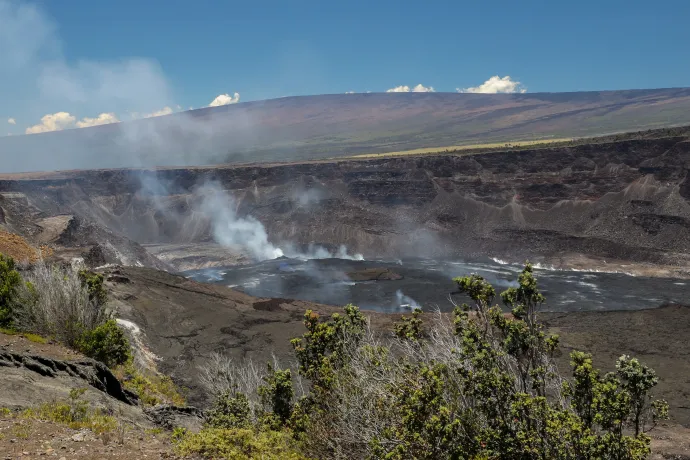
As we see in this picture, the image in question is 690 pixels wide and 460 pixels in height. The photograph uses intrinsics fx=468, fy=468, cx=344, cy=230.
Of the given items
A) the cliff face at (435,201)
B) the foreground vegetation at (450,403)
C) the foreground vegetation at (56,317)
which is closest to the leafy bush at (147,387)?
the foreground vegetation at (56,317)

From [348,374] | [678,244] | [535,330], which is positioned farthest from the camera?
[678,244]

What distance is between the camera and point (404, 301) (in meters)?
45.5

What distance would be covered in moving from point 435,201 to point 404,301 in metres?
33.2

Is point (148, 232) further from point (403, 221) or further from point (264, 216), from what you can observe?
point (403, 221)

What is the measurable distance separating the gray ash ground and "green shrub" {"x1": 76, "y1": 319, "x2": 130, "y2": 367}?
91.5ft

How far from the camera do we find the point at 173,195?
88.2 m

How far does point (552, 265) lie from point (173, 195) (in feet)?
218

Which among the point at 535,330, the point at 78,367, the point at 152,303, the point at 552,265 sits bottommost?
the point at 552,265

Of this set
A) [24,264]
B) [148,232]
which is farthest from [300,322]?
[148,232]

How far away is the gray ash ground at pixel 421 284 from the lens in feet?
141

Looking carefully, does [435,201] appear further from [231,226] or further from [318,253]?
[231,226]

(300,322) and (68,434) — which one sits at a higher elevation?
(68,434)

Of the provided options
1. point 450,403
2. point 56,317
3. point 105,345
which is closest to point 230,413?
point 105,345

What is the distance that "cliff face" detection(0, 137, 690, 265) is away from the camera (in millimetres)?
59250
